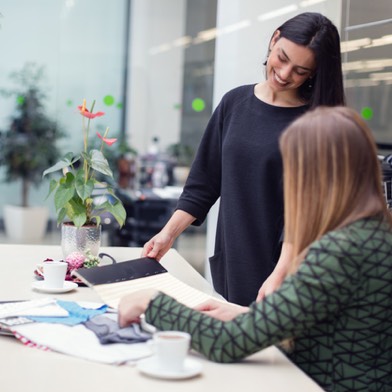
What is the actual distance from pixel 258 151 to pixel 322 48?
0.37 metres

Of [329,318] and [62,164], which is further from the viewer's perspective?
[62,164]

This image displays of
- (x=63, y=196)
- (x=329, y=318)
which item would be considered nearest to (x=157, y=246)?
(x=63, y=196)

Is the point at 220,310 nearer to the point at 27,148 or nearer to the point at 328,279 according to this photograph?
the point at 328,279

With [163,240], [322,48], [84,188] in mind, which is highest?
[322,48]

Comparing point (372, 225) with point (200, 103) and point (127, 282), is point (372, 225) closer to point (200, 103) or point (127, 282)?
point (127, 282)

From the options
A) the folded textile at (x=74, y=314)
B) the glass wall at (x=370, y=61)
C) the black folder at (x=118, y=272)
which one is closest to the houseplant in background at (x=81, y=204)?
the black folder at (x=118, y=272)

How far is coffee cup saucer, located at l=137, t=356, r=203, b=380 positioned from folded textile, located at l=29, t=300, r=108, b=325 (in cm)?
31

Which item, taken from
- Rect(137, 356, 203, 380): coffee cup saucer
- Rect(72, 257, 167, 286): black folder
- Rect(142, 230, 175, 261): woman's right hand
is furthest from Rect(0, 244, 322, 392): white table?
Rect(142, 230, 175, 261): woman's right hand

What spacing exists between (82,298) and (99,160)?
654 millimetres

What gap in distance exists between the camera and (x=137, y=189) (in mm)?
6199

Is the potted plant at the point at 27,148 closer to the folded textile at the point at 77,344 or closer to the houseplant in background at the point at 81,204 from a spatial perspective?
the houseplant in background at the point at 81,204

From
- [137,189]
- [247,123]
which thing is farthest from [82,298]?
[137,189]

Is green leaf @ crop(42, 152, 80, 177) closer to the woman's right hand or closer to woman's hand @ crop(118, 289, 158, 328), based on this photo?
the woman's right hand

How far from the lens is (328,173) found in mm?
1469
